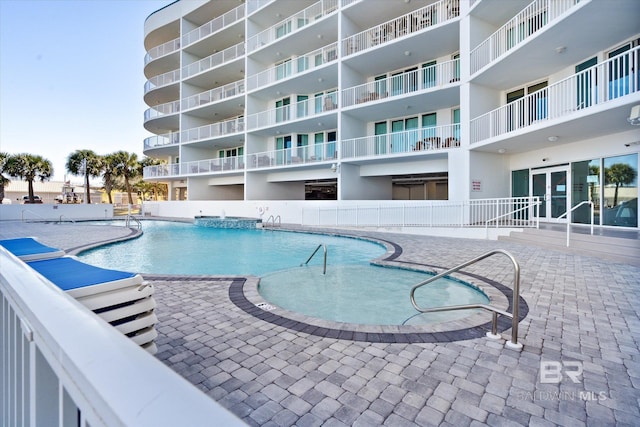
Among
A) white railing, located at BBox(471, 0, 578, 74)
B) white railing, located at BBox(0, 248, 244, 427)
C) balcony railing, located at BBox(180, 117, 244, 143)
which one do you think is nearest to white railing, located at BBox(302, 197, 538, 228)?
white railing, located at BBox(471, 0, 578, 74)

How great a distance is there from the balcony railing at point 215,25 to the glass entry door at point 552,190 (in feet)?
68.0

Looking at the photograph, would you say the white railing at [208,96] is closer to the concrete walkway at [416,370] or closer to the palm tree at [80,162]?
the palm tree at [80,162]

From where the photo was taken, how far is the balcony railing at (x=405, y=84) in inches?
578

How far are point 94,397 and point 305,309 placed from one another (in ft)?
14.3

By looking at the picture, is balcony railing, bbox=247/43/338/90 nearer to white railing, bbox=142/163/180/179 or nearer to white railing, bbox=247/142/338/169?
white railing, bbox=247/142/338/169

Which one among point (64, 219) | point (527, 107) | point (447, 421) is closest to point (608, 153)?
point (527, 107)

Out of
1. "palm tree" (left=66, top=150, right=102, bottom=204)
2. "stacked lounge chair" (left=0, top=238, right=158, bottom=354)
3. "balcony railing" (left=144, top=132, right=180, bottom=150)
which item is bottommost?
"stacked lounge chair" (left=0, top=238, right=158, bottom=354)

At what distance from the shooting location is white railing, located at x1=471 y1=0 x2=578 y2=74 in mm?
10766

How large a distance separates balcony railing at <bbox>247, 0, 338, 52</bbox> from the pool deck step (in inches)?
598

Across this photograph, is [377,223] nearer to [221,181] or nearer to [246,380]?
[246,380]

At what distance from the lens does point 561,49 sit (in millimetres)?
9906

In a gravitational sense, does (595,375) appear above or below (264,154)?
below

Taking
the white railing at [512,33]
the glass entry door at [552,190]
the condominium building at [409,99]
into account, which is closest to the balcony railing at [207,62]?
the condominium building at [409,99]

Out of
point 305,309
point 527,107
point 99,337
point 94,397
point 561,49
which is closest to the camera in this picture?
point 94,397
